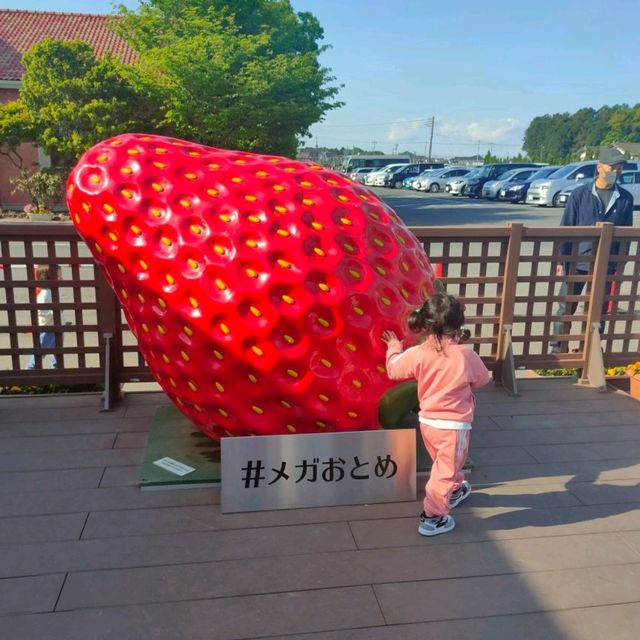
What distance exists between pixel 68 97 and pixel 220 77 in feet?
13.8

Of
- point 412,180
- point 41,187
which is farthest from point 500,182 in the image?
point 41,187

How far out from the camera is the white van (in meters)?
23.3

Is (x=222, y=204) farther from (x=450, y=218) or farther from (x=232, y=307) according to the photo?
(x=450, y=218)

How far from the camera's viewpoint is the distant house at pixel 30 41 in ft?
69.2

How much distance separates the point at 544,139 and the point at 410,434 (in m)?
116

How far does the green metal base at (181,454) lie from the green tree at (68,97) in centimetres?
1617

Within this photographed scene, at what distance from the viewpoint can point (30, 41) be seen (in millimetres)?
23641

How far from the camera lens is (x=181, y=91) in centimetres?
1881

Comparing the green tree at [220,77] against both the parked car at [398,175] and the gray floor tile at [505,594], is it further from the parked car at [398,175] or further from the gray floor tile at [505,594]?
the gray floor tile at [505,594]

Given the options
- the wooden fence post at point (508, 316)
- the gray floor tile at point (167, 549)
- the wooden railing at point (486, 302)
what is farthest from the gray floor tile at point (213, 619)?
the wooden fence post at point (508, 316)

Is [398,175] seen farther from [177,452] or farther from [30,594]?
[30,594]

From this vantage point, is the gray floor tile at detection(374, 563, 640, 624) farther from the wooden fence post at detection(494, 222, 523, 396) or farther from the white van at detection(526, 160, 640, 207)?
the white van at detection(526, 160, 640, 207)

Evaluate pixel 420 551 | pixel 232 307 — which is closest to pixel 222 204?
pixel 232 307

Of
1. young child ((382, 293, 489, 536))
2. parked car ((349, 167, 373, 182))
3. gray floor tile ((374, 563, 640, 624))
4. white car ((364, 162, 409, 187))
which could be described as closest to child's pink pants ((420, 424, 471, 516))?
young child ((382, 293, 489, 536))
